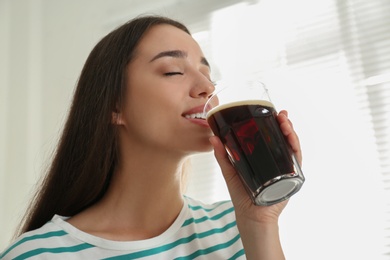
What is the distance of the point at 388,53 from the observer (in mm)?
1572

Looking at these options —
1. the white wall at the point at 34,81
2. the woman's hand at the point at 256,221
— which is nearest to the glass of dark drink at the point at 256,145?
the woman's hand at the point at 256,221

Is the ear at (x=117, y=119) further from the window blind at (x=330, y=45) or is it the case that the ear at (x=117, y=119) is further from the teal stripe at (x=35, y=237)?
the window blind at (x=330, y=45)

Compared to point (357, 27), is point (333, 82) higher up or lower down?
lower down

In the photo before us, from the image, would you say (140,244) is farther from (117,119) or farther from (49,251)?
(117,119)

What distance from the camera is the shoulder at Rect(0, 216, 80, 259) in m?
1.03

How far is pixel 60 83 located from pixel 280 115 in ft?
5.50

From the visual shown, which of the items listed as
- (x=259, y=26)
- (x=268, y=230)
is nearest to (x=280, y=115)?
(x=268, y=230)

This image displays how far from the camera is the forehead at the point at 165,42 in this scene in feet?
3.82

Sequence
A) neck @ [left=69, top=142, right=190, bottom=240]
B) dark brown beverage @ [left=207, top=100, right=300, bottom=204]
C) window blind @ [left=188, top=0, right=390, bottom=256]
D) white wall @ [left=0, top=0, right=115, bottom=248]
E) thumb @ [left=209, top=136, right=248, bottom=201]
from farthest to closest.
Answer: white wall @ [left=0, top=0, right=115, bottom=248] → window blind @ [left=188, top=0, right=390, bottom=256] → neck @ [left=69, top=142, right=190, bottom=240] → thumb @ [left=209, top=136, right=248, bottom=201] → dark brown beverage @ [left=207, top=100, right=300, bottom=204]

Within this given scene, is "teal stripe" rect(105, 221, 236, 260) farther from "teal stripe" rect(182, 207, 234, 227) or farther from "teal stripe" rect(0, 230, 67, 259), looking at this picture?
"teal stripe" rect(0, 230, 67, 259)

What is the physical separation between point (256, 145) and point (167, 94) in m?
0.35

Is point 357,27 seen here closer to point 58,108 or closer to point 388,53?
point 388,53

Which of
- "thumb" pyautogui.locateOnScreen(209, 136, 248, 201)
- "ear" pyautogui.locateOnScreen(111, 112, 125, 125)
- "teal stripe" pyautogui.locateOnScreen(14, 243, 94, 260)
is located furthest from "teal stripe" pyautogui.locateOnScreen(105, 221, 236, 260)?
"ear" pyautogui.locateOnScreen(111, 112, 125, 125)

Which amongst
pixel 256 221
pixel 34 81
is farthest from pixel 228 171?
pixel 34 81
